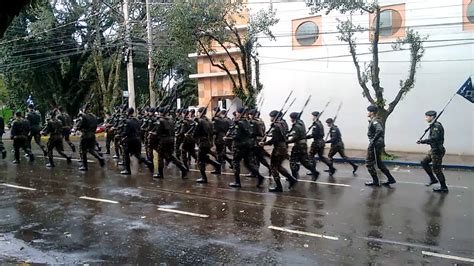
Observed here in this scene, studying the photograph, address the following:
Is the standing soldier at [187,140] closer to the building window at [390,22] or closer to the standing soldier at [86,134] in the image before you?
the standing soldier at [86,134]

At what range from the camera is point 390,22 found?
1867 centimetres

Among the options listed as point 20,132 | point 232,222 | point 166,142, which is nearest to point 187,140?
point 166,142

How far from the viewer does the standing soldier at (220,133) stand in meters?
13.7

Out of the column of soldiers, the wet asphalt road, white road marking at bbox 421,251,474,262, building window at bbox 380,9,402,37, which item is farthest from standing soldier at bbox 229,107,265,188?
building window at bbox 380,9,402,37

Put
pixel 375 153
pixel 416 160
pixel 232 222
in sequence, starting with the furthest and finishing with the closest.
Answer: pixel 416 160 → pixel 375 153 → pixel 232 222

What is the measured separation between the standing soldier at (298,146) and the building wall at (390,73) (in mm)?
7944

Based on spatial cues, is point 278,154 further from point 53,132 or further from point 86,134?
point 53,132

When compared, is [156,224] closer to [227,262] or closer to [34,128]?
[227,262]

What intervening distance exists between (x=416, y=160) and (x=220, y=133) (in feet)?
22.7

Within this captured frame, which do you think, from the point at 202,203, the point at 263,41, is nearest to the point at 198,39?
the point at 263,41

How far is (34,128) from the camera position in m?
17.0

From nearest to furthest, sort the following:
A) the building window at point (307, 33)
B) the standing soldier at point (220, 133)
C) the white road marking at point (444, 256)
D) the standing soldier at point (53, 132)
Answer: the white road marking at point (444, 256) < the standing soldier at point (220, 133) < the standing soldier at point (53, 132) < the building window at point (307, 33)

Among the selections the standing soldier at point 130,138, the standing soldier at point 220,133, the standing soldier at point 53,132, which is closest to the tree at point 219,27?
the standing soldier at point 220,133

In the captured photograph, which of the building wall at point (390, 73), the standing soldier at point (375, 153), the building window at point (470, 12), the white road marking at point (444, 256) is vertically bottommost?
the white road marking at point (444, 256)
